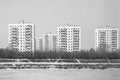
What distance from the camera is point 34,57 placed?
955cm

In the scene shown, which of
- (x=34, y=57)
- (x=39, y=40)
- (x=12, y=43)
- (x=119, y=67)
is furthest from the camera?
(x=39, y=40)

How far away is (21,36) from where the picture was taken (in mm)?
13742

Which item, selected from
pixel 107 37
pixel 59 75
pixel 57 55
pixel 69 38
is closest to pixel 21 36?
pixel 69 38

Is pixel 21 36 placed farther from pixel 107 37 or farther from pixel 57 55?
pixel 107 37

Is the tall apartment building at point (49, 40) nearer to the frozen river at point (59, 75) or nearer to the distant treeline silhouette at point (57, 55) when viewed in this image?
the distant treeline silhouette at point (57, 55)

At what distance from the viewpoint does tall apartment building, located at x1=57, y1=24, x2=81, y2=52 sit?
44.3ft

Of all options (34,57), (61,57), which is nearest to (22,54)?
(34,57)

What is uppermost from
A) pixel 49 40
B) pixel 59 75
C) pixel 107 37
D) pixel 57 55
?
pixel 107 37

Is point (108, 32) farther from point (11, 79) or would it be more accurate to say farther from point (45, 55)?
point (11, 79)

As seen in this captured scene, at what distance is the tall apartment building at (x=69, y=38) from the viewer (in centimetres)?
1351

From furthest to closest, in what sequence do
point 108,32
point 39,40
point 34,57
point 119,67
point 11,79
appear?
1. point 39,40
2. point 108,32
3. point 34,57
4. point 119,67
5. point 11,79

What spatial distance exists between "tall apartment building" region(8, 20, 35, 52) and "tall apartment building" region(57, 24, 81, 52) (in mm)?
1447

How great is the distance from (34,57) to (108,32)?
633 centimetres

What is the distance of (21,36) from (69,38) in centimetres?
247
